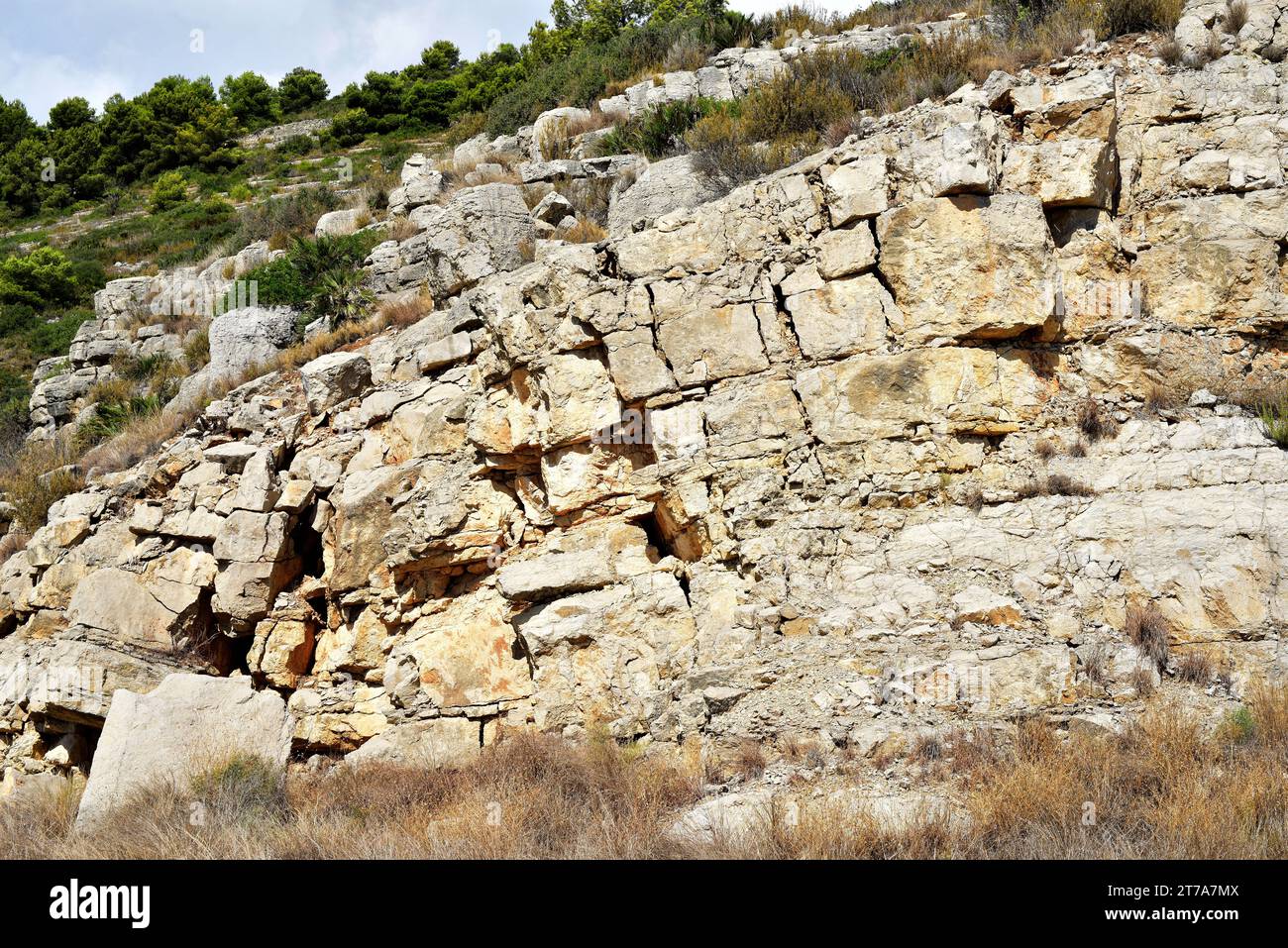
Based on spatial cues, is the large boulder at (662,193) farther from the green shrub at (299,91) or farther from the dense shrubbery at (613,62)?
the green shrub at (299,91)

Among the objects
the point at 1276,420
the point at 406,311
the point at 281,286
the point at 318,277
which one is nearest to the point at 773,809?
the point at 1276,420

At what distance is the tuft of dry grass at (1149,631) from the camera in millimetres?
5742

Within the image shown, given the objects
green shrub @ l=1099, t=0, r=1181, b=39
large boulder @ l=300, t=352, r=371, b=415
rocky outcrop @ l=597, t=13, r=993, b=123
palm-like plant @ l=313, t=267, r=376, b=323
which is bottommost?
large boulder @ l=300, t=352, r=371, b=415

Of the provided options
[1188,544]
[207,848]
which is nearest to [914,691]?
[1188,544]

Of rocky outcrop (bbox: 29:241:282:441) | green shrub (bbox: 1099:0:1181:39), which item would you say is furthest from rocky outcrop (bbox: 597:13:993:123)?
rocky outcrop (bbox: 29:241:282:441)

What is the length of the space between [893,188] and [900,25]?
30.2 ft

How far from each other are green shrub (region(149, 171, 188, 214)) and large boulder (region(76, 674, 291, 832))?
76.3ft

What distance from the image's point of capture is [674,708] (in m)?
6.58

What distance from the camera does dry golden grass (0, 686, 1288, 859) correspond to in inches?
181

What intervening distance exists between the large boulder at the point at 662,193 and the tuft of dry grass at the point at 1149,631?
6572 millimetres

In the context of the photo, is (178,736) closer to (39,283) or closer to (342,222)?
(342,222)

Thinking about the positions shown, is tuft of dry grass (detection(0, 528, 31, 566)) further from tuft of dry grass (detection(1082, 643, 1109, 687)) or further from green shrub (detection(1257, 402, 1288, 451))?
green shrub (detection(1257, 402, 1288, 451))

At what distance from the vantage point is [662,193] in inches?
428

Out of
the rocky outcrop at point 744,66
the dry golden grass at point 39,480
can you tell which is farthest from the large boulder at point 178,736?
the rocky outcrop at point 744,66
